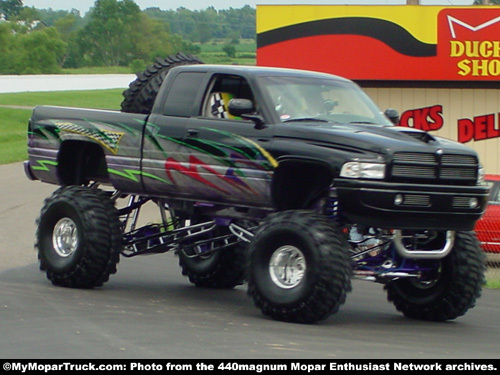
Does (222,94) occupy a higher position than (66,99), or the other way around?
(222,94)

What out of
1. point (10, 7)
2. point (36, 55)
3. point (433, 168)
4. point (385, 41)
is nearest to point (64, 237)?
point (433, 168)

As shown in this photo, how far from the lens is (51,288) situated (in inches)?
498

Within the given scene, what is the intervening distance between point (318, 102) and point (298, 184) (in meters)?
0.99

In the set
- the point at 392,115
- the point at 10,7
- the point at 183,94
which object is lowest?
the point at 392,115

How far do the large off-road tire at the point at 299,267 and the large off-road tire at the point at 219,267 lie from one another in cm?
267

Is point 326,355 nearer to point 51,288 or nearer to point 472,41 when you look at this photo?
point 51,288

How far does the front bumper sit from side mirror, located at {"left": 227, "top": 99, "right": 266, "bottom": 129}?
1159 mm

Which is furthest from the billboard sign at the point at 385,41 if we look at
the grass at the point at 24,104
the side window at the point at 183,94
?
the side window at the point at 183,94

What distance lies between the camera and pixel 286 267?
34.9 ft
